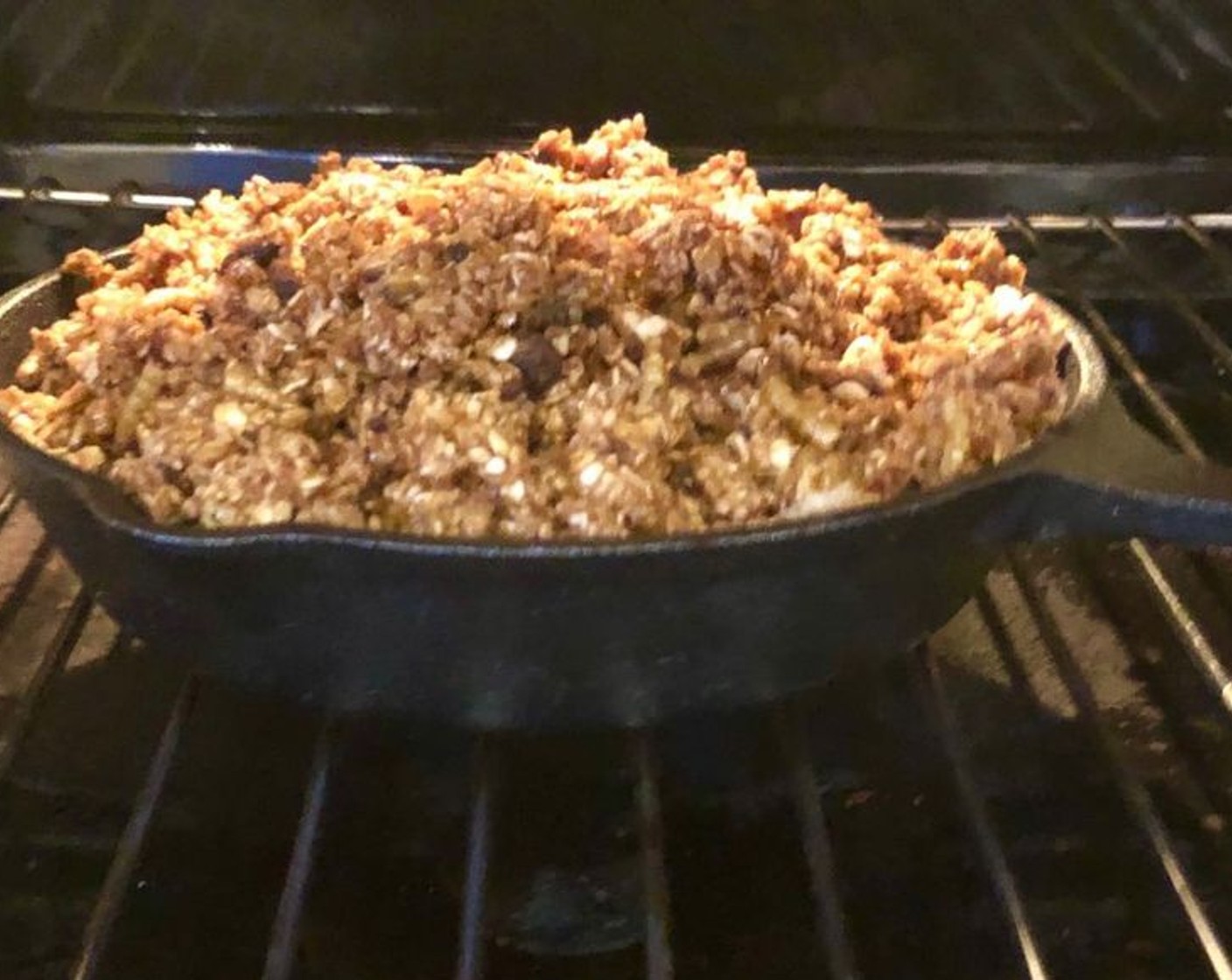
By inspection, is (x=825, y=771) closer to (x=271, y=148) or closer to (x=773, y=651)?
(x=773, y=651)

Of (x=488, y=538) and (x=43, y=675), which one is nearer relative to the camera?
(x=488, y=538)

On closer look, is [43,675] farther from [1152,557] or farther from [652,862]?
[1152,557]

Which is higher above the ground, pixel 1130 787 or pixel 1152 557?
pixel 1152 557

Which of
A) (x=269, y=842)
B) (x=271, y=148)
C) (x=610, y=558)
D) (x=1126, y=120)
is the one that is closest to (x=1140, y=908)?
(x=610, y=558)

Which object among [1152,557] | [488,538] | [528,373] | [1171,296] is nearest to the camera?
[488,538]

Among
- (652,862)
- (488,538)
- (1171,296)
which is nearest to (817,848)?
(652,862)

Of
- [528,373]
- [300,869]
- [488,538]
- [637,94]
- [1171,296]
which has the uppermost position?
[637,94]

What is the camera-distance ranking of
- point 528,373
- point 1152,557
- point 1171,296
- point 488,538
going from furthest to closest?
point 1171,296 → point 1152,557 → point 528,373 → point 488,538
